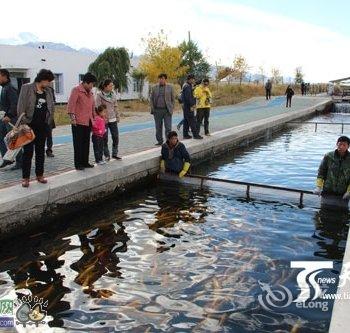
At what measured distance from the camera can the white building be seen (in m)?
26.5

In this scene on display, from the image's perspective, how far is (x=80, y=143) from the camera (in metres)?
8.24

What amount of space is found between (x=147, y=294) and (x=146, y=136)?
9335mm

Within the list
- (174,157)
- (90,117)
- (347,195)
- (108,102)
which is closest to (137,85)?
(174,157)

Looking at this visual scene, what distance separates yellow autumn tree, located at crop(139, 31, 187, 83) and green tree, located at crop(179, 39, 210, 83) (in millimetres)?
8302

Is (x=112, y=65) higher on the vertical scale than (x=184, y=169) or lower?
higher

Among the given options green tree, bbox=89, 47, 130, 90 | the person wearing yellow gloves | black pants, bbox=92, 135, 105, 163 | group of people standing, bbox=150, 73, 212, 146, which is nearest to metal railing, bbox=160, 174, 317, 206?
group of people standing, bbox=150, 73, 212, 146

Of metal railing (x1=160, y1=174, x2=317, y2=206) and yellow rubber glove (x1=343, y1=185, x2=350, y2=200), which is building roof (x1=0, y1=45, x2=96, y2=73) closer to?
metal railing (x1=160, y1=174, x2=317, y2=206)

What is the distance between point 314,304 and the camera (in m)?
4.78

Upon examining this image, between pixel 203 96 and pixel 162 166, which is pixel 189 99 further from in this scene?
pixel 162 166

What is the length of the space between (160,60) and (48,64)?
415 inches

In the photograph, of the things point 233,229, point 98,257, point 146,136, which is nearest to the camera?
point 98,257

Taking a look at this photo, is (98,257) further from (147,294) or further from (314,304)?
(314,304)

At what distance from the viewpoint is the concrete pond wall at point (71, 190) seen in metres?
6.55

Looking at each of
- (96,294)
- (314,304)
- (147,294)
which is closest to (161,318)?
(147,294)
